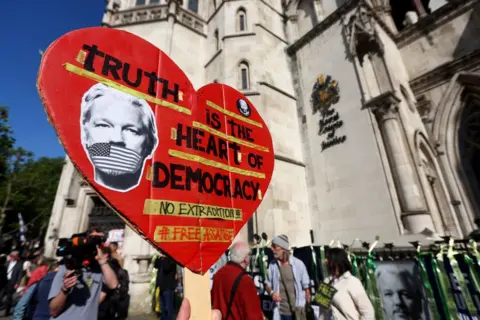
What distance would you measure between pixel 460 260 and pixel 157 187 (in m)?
3.94

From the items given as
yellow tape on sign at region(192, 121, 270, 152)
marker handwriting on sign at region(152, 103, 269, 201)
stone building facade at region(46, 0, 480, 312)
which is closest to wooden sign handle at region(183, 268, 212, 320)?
marker handwriting on sign at region(152, 103, 269, 201)

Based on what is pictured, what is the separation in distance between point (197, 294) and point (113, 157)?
1.98ft

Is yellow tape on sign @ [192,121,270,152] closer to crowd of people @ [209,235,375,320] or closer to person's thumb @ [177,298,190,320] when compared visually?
person's thumb @ [177,298,190,320]

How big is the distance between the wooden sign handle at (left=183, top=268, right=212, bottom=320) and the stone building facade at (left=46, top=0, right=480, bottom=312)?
6.32m

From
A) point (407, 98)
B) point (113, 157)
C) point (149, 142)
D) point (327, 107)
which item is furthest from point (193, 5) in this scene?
point (113, 157)

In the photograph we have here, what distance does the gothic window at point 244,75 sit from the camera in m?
9.35

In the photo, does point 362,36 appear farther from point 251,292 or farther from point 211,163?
point 211,163

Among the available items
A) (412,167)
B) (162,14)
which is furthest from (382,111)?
(162,14)

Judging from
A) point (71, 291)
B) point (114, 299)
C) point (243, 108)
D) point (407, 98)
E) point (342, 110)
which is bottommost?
point (114, 299)

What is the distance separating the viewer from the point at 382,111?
7.28 meters

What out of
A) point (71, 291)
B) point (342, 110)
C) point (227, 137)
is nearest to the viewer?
point (227, 137)

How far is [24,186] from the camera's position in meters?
15.4

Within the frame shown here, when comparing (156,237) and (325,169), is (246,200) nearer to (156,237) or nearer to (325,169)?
(156,237)

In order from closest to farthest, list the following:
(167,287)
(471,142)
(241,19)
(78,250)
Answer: (78,250) < (167,287) < (471,142) < (241,19)
